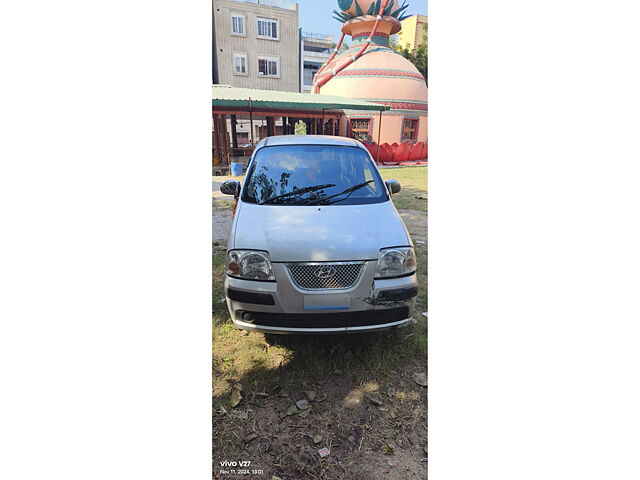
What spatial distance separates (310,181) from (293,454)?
76.5 inches

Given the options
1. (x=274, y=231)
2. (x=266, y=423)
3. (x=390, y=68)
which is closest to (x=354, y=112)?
(x=390, y=68)

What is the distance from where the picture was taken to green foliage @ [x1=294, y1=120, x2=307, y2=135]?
10.1 feet

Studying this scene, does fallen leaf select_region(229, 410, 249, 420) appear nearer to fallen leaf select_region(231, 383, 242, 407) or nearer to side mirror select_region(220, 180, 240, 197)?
fallen leaf select_region(231, 383, 242, 407)

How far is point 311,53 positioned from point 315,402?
2.91m

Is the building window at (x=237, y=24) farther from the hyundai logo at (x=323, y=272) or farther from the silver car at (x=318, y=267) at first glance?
the hyundai logo at (x=323, y=272)

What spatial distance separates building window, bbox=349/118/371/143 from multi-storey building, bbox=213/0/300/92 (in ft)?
2.61

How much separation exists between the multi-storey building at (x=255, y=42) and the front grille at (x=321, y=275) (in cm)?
160

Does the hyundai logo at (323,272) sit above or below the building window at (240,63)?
below

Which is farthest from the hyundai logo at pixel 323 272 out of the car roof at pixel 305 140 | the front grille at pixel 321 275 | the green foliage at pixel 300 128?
the green foliage at pixel 300 128

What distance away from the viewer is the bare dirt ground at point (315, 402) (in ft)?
7.01

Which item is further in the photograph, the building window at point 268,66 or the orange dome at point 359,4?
the building window at point 268,66

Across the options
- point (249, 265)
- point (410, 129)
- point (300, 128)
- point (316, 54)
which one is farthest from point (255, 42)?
point (249, 265)

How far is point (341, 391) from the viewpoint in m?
2.43

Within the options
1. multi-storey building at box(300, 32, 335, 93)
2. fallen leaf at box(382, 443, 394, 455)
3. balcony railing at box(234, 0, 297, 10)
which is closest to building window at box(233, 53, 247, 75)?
balcony railing at box(234, 0, 297, 10)
